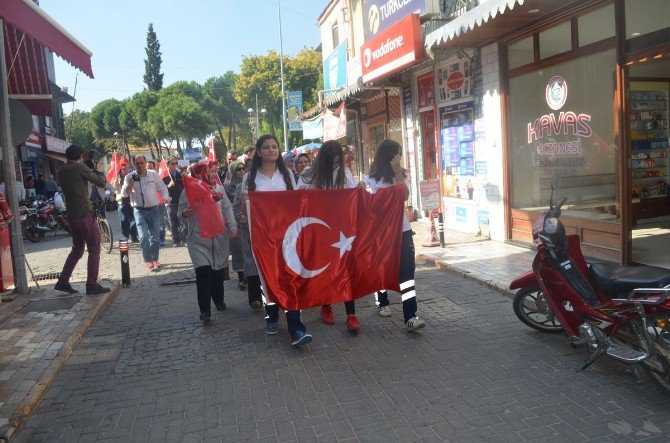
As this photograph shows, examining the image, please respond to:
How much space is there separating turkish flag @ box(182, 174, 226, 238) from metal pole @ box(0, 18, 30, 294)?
120 inches

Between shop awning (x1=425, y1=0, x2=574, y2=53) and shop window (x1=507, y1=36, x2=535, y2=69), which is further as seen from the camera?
shop window (x1=507, y1=36, x2=535, y2=69)

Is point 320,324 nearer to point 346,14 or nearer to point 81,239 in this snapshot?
point 81,239

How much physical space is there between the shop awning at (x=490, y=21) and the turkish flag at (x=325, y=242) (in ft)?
11.9

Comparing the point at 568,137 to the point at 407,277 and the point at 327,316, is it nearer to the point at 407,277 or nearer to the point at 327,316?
the point at 407,277

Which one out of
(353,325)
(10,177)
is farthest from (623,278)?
(10,177)

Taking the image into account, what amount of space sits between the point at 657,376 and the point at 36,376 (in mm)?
4712

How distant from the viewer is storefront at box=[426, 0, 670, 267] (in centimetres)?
728

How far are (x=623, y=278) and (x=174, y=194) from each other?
31.8ft

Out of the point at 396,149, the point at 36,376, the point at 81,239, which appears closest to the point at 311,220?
the point at 396,149

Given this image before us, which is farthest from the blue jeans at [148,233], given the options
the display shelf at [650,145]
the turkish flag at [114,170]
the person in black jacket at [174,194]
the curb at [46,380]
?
the display shelf at [650,145]

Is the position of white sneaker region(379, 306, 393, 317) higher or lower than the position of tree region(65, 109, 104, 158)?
lower

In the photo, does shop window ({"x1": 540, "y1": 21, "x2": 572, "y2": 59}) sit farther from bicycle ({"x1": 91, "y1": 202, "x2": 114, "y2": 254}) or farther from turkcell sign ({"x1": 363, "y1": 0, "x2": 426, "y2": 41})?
bicycle ({"x1": 91, "y1": 202, "x2": 114, "y2": 254})

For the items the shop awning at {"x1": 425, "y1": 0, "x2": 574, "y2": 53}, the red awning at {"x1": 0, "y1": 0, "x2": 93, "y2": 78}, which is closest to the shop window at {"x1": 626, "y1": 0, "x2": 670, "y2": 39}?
the shop awning at {"x1": 425, "y1": 0, "x2": 574, "y2": 53}

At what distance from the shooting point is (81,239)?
7.71m
